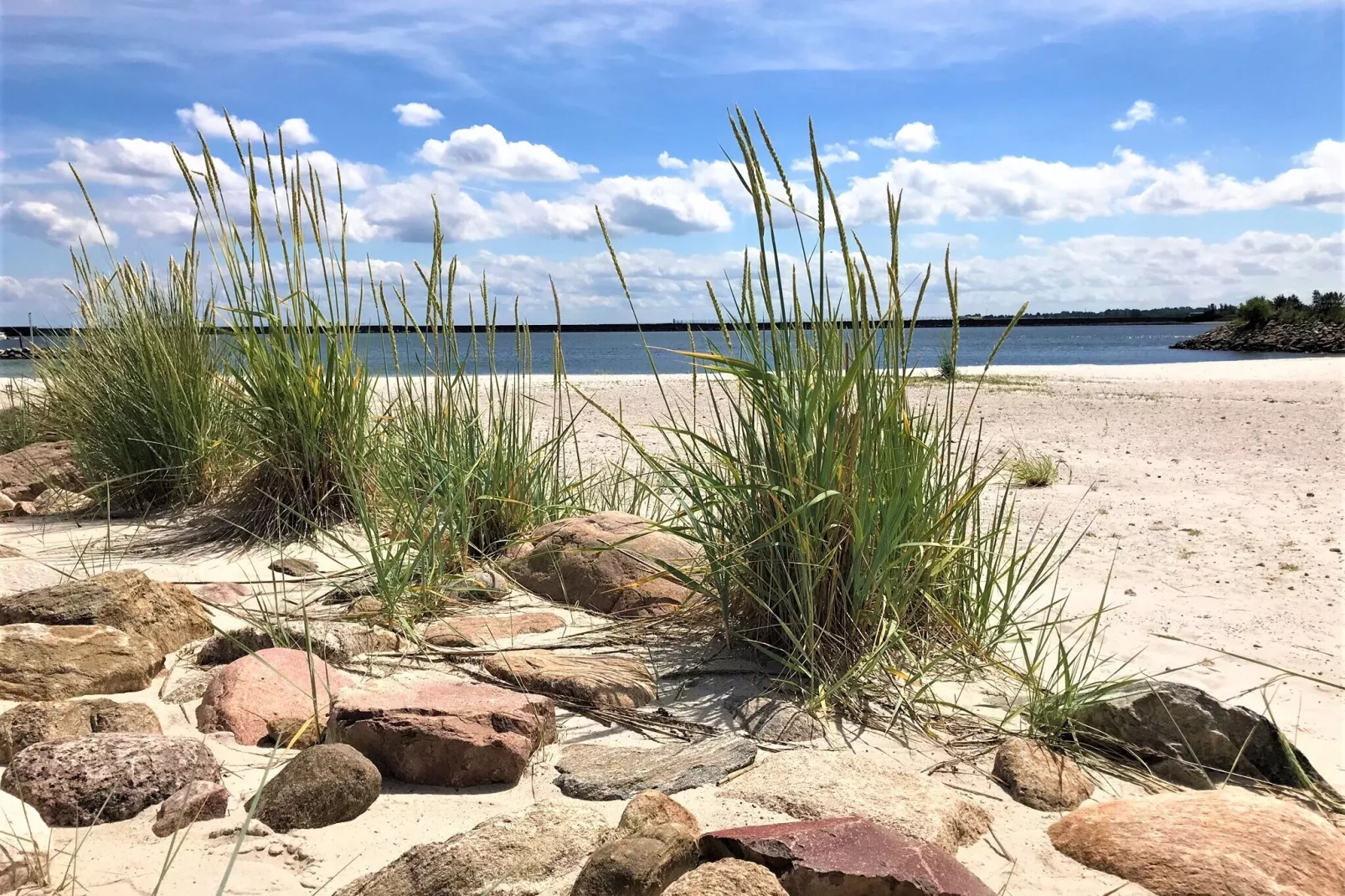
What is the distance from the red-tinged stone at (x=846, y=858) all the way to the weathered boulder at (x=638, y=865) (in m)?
0.05

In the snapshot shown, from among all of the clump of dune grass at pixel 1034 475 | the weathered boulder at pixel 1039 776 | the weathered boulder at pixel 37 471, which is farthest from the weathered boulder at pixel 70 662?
the clump of dune grass at pixel 1034 475

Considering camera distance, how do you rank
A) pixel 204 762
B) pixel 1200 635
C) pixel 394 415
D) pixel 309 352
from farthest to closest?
pixel 394 415 < pixel 309 352 < pixel 1200 635 < pixel 204 762

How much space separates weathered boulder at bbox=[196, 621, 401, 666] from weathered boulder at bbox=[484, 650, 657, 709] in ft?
1.28

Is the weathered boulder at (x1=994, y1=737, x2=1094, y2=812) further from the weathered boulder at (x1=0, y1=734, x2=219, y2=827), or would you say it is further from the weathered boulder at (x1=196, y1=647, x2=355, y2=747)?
the weathered boulder at (x1=0, y1=734, x2=219, y2=827)

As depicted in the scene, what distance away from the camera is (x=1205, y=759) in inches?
91.9

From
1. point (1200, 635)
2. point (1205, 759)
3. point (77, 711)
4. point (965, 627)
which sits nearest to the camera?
point (77, 711)

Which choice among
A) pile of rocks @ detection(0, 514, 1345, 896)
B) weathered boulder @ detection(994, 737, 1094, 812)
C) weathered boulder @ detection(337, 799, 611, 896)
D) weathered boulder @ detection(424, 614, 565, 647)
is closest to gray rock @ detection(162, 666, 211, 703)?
pile of rocks @ detection(0, 514, 1345, 896)

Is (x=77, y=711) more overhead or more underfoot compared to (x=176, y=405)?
more underfoot

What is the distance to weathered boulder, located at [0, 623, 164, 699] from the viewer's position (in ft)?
7.47

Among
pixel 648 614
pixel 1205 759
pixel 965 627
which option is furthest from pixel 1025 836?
pixel 648 614

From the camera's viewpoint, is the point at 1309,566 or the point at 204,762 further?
the point at 1309,566

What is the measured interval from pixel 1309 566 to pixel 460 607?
3849 millimetres

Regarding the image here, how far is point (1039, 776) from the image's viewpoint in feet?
6.84

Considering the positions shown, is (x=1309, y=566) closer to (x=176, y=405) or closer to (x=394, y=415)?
(x=394, y=415)
